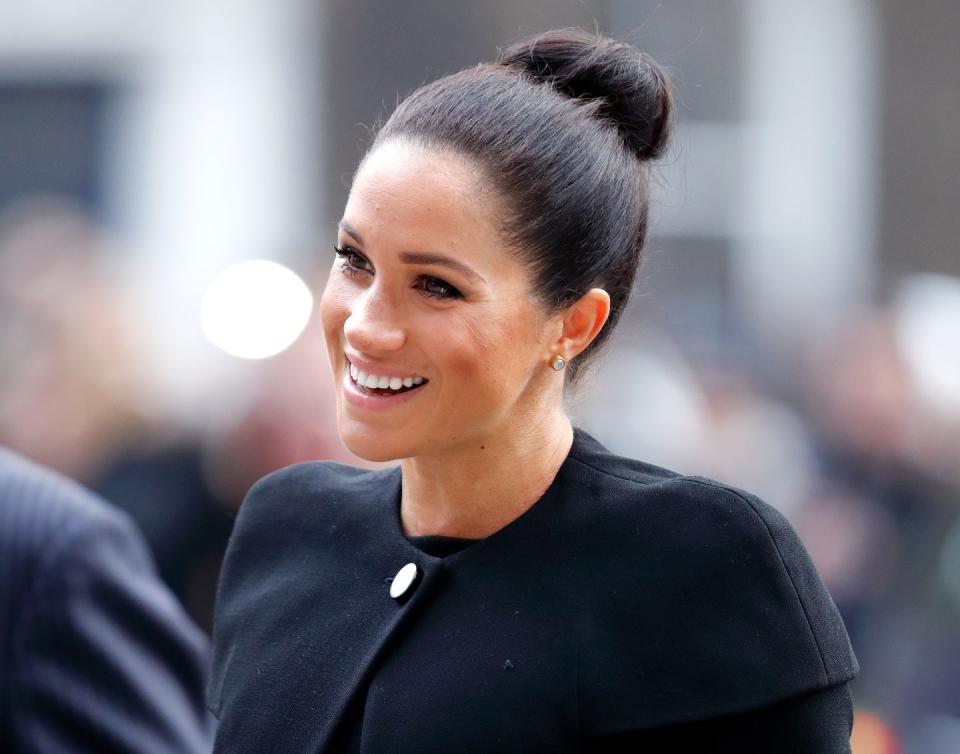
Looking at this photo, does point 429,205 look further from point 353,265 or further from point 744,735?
point 744,735

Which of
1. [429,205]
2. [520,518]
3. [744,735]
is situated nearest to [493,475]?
[520,518]

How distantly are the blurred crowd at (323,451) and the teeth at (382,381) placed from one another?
2.23 m

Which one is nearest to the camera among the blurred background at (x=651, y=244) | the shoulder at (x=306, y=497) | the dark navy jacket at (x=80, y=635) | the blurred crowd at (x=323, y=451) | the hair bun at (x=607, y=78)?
the hair bun at (x=607, y=78)

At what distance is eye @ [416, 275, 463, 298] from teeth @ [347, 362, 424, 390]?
0.12 meters

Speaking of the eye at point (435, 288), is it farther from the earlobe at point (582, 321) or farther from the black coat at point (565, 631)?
the black coat at point (565, 631)

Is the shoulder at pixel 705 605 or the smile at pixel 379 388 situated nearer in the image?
the shoulder at pixel 705 605

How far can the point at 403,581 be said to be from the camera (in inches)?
92.2

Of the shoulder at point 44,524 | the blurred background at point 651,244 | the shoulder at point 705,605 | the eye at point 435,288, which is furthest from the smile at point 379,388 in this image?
the blurred background at point 651,244

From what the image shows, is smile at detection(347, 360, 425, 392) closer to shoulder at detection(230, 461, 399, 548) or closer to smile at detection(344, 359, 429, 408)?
smile at detection(344, 359, 429, 408)

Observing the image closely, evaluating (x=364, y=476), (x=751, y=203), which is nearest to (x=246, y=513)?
(x=364, y=476)

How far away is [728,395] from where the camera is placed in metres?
6.62

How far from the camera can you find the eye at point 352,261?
230 centimetres

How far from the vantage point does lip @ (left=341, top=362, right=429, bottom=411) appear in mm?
2242

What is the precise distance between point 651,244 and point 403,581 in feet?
18.0
